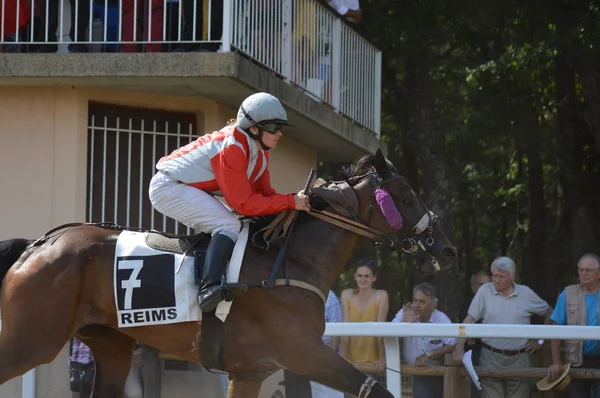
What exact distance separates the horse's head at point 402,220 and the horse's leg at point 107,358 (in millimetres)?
2067

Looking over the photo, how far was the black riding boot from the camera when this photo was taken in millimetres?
7594

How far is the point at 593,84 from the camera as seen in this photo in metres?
16.3

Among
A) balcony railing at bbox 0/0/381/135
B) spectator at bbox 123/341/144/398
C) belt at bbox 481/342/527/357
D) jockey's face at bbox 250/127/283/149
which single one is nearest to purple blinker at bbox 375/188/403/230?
jockey's face at bbox 250/127/283/149

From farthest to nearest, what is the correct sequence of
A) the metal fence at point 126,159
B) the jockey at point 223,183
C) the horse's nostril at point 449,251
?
the metal fence at point 126,159
the horse's nostril at point 449,251
the jockey at point 223,183

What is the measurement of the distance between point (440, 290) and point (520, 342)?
9.18m

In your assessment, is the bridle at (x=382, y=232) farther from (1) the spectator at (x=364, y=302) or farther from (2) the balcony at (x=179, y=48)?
(2) the balcony at (x=179, y=48)

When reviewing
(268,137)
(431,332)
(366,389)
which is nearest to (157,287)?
(268,137)

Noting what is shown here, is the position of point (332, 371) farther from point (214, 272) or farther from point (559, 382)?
point (559, 382)

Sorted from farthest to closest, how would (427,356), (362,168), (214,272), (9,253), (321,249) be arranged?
(427,356), (362,168), (9,253), (321,249), (214,272)

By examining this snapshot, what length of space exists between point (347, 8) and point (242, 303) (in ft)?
23.8

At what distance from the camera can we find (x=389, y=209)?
7.94 metres

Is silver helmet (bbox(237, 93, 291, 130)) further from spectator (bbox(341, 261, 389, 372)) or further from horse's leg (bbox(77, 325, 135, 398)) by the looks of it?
spectator (bbox(341, 261, 389, 372))

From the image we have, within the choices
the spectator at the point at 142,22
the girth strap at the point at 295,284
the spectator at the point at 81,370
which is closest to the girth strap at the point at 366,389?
the girth strap at the point at 295,284

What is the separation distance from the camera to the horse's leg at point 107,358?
8289 millimetres
